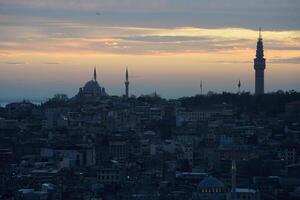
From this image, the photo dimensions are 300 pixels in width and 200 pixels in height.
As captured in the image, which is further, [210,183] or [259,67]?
[259,67]

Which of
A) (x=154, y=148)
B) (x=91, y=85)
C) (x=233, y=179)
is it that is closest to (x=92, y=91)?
(x=91, y=85)

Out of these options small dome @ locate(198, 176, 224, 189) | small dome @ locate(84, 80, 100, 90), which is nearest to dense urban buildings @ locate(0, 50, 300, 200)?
small dome @ locate(198, 176, 224, 189)

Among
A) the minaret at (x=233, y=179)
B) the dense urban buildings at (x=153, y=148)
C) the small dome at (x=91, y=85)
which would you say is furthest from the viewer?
the small dome at (x=91, y=85)

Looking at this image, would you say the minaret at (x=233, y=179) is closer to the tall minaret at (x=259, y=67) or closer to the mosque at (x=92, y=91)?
the mosque at (x=92, y=91)

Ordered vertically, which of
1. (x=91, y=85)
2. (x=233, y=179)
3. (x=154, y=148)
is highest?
(x=91, y=85)

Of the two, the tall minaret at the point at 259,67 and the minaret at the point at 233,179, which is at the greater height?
the tall minaret at the point at 259,67

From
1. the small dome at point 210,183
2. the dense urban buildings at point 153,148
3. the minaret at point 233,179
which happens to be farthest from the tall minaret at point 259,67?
the small dome at point 210,183

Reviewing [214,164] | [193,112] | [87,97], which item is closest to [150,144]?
[214,164]

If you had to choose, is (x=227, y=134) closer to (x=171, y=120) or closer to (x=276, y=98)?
(x=171, y=120)

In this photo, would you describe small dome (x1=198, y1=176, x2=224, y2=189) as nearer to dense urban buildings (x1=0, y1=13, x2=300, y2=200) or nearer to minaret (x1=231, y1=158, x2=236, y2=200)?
dense urban buildings (x1=0, y1=13, x2=300, y2=200)

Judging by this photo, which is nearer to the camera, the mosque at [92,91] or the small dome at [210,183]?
the small dome at [210,183]

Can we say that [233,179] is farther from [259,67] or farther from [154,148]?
[259,67]
